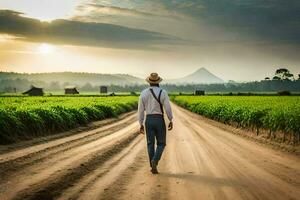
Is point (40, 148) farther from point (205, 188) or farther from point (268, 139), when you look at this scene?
point (268, 139)

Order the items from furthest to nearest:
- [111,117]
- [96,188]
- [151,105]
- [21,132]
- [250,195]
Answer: [111,117] < [21,132] < [151,105] < [96,188] < [250,195]

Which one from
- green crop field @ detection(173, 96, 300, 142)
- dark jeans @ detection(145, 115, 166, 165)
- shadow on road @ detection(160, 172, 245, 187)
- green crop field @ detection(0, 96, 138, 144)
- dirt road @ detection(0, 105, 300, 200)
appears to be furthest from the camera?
green crop field @ detection(173, 96, 300, 142)

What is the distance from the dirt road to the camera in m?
9.16

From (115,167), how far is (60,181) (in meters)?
2.57

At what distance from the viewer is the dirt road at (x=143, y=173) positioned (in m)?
9.16

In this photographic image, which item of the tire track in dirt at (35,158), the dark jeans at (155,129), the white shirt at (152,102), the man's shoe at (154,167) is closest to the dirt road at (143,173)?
the tire track in dirt at (35,158)

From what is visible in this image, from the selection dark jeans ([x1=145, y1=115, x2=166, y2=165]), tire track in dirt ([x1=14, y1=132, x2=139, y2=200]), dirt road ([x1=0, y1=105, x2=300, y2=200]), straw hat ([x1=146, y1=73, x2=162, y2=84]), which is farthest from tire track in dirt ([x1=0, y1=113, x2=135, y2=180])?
straw hat ([x1=146, y1=73, x2=162, y2=84])

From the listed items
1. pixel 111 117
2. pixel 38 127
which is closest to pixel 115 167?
pixel 38 127

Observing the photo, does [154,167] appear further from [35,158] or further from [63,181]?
[35,158]

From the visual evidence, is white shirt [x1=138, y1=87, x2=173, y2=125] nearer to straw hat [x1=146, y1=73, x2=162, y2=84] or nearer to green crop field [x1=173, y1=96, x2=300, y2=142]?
straw hat [x1=146, y1=73, x2=162, y2=84]

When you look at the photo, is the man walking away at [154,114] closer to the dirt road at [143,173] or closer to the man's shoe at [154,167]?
the man's shoe at [154,167]

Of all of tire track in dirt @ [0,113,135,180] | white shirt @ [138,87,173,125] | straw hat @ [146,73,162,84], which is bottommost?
tire track in dirt @ [0,113,135,180]

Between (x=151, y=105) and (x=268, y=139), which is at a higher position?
(x=151, y=105)

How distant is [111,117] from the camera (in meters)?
42.1
